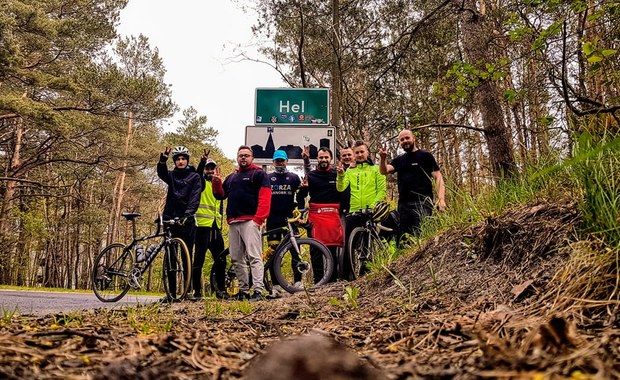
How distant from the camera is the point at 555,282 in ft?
7.70

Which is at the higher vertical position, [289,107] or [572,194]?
[289,107]

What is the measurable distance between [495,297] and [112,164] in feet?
70.3

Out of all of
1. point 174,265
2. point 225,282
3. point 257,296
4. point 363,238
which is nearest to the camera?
point 257,296

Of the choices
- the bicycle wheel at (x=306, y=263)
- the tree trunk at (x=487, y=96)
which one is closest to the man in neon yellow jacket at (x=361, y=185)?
the bicycle wheel at (x=306, y=263)

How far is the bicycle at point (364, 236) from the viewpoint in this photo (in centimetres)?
675

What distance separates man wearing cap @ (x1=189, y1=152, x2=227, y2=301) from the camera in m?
7.39

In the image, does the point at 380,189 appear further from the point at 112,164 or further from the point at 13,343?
the point at 112,164

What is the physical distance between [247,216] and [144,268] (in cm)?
183

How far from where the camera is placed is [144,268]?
723 centimetres

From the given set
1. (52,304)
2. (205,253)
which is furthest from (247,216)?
(52,304)

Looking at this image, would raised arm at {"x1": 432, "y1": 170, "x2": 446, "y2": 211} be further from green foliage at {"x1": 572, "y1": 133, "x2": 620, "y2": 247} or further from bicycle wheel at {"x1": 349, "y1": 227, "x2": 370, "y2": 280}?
green foliage at {"x1": 572, "y1": 133, "x2": 620, "y2": 247}

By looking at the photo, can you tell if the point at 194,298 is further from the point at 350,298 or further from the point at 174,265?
the point at 350,298

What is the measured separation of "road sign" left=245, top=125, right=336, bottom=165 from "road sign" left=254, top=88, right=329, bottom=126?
0.29 meters

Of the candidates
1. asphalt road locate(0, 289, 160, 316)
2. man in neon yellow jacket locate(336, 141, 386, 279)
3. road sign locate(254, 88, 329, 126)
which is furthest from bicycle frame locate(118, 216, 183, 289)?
road sign locate(254, 88, 329, 126)
